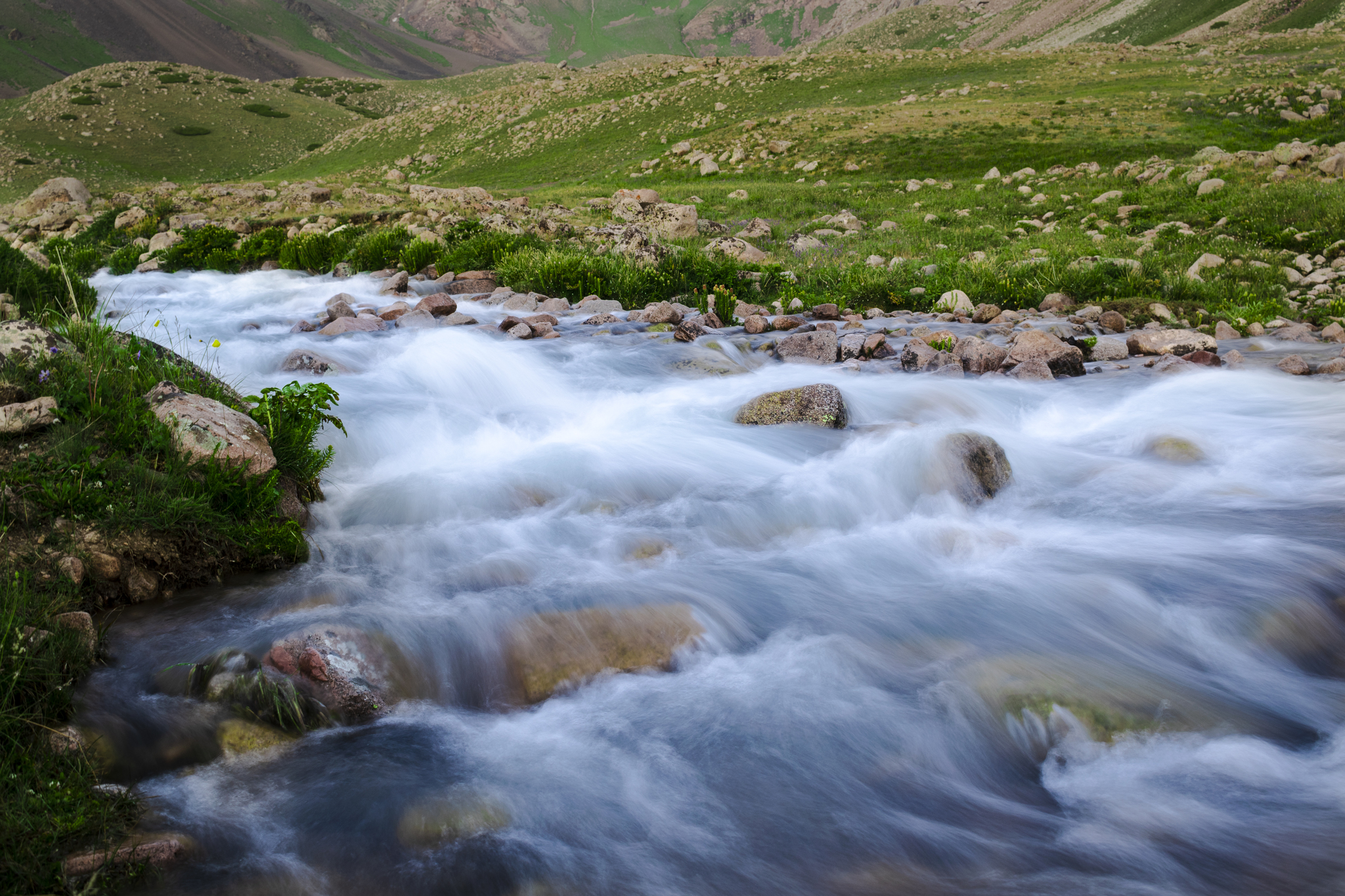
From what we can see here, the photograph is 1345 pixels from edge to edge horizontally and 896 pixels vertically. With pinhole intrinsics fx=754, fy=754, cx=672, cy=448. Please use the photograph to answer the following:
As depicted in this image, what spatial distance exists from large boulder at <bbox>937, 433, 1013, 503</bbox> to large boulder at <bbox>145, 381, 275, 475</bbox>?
527cm

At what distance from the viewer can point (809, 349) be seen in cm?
1018

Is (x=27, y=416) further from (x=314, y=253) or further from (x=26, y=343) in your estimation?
(x=314, y=253)

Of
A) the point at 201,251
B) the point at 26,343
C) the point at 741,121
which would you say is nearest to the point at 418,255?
the point at 201,251

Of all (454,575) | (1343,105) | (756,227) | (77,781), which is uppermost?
(1343,105)

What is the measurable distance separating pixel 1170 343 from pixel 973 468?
5377 mm

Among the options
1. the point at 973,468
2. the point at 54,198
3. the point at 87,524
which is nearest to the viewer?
the point at 87,524

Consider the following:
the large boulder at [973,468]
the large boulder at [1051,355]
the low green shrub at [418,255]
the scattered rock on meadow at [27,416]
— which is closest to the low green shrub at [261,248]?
the low green shrub at [418,255]

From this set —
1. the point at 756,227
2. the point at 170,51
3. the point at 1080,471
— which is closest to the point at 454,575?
the point at 1080,471

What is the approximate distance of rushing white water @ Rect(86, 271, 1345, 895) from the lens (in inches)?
123

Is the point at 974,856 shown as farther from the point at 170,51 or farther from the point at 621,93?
the point at 170,51

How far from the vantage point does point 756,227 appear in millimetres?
17688

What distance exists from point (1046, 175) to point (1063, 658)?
71.4ft

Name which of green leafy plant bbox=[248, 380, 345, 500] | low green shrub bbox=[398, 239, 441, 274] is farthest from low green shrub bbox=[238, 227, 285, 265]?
green leafy plant bbox=[248, 380, 345, 500]

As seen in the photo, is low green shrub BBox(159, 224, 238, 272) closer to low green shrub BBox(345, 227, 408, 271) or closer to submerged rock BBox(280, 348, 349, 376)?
low green shrub BBox(345, 227, 408, 271)
